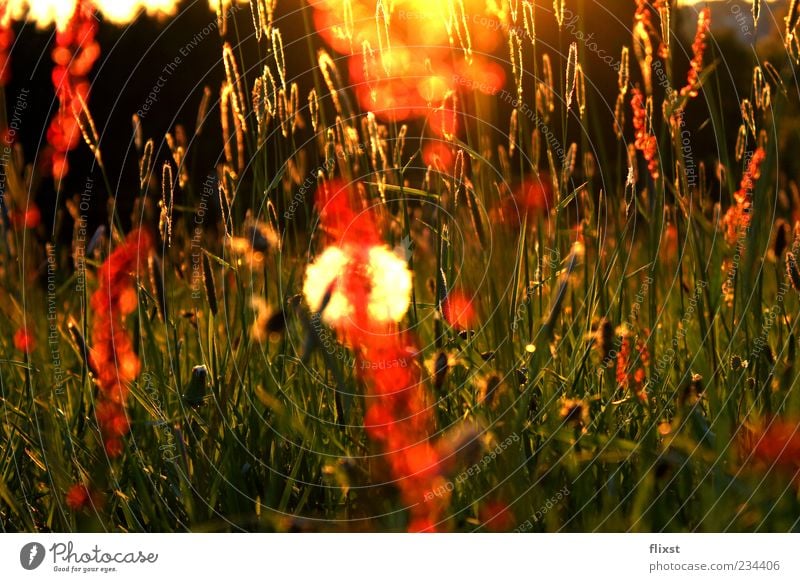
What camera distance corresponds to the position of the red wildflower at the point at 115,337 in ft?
5.73

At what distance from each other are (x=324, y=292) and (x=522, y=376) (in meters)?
0.41

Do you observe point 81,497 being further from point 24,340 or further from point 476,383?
point 476,383

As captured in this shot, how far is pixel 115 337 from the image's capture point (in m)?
1.90

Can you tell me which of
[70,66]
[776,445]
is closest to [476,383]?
[776,445]

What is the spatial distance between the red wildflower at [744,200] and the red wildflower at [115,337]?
1212 millimetres

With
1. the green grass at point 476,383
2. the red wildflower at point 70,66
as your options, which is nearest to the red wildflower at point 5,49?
the red wildflower at point 70,66

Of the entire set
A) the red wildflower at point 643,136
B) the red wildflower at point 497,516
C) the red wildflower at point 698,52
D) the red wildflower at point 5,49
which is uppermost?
the red wildflower at point 5,49

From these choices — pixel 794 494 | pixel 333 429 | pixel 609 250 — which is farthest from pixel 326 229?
pixel 794 494

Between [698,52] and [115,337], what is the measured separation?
1.33 metres

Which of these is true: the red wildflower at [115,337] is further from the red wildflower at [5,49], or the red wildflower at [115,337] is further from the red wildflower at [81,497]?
the red wildflower at [5,49]
